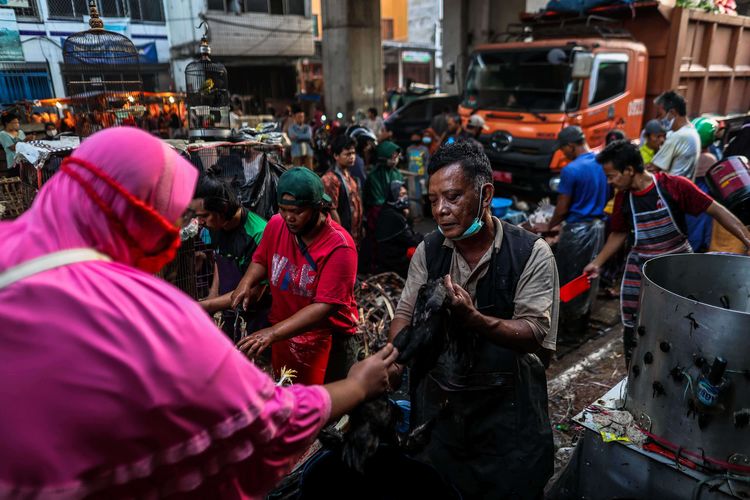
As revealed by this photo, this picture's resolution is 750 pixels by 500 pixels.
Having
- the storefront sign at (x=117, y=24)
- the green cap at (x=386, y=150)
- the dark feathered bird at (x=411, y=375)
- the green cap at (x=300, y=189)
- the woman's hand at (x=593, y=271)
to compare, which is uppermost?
the storefront sign at (x=117, y=24)

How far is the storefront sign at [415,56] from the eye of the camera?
2930 centimetres

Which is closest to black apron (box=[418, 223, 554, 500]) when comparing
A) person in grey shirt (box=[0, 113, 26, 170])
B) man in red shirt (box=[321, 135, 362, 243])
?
man in red shirt (box=[321, 135, 362, 243])

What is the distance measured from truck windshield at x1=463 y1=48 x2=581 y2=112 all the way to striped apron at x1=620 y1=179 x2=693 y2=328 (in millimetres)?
5455

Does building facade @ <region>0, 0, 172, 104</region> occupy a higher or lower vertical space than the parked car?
higher

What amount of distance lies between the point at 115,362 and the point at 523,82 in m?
9.43

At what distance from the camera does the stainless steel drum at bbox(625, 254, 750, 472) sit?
69.2 inches

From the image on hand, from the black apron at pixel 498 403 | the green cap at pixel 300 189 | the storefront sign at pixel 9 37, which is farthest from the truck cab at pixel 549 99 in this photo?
the storefront sign at pixel 9 37

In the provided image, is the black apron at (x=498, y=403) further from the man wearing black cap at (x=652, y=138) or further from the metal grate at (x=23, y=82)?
the metal grate at (x=23, y=82)

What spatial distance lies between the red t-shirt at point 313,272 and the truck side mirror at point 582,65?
266 inches

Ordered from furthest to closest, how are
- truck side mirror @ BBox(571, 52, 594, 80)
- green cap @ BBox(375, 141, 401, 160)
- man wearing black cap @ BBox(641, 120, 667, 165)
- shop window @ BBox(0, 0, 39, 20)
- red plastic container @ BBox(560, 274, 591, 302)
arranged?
shop window @ BBox(0, 0, 39, 20) → truck side mirror @ BBox(571, 52, 594, 80) → man wearing black cap @ BBox(641, 120, 667, 165) → green cap @ BBox(375, 141, 401, 160) → red plastic container @ BBox(560, 274, 591, 302)

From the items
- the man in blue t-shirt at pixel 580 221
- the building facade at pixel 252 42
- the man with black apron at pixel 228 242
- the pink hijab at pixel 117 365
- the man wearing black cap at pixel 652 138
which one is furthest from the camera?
the building facade at pixel 252 42

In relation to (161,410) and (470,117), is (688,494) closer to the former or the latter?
(161,410)

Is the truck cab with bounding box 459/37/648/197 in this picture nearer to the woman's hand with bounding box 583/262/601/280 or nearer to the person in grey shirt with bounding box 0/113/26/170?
the woman's hand with bounding box 583/262/601/280

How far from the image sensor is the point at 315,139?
12.6 metres
